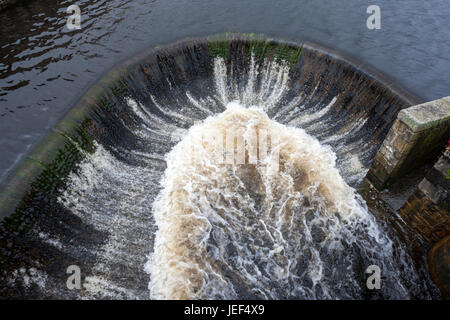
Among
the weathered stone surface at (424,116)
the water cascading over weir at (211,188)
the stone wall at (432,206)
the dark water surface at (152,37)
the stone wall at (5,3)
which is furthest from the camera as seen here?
the stone wall at (5,3)

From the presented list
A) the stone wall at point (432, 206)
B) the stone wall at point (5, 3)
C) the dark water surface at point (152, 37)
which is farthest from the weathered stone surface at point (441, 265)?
the stone wall at point (5, 3)

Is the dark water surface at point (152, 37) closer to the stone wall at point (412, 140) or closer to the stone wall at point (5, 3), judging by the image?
the stone wall at point (5, 3)

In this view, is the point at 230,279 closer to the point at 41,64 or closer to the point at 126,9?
the point at 41,64

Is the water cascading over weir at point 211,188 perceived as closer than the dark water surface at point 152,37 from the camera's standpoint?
Yes

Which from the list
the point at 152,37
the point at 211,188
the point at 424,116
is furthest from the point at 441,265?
the point at 152,37

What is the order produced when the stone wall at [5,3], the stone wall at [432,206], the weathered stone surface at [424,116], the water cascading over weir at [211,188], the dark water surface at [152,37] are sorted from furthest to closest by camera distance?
the stone wall at [5,3] < the dark water surface at [152,37] < the weathered stone surface at [424,116] < the water cascading over weir at [211,188] < the stone wall at [432,206]

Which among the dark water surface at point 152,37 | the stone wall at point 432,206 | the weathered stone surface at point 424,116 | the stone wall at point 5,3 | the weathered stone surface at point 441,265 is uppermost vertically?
the stone wall at point 5,3
